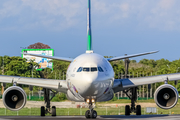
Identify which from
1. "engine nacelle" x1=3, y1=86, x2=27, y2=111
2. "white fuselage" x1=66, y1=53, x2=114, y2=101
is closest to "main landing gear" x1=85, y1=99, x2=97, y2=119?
"white fuselage" x1=66, y1=53, x2=114, y2=101

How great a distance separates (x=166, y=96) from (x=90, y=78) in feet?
19.8

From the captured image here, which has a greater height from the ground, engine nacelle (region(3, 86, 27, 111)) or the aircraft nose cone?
the aircraft nose cone

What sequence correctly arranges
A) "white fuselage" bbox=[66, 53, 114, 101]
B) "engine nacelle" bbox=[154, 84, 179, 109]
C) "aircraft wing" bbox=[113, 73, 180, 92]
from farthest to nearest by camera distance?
"aircraft wing" bbox=[113, 73, 180, 92] < "engine nacelle" bbox=[154, 84, 179, 109] < "white fuselage" bbox=[66, 53, 114, 101]

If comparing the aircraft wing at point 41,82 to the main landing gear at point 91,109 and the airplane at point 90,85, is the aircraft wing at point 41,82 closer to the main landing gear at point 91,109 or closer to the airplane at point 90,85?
the airplane at point 90,85

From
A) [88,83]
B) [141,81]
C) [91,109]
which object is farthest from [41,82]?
[141,81]

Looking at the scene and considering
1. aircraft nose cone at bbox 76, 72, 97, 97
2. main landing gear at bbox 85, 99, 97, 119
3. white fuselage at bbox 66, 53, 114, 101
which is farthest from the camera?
main landing gear at bbox 85, 99, 97, 119

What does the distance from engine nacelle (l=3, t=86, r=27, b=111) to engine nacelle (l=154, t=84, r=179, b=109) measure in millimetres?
8342

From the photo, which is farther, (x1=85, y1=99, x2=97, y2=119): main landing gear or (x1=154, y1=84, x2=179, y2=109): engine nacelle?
(x1=154, y1=84, x2=179, y2=109): engine nacelle

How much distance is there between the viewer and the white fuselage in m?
20.3

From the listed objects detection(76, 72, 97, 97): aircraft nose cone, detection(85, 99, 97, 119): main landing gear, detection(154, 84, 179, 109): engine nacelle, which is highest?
detection(76, 72, 97, 97): aircraft nose cone

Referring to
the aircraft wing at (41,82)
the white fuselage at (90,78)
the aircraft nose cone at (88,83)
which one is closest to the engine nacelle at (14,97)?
the aircraft wing at (41,82)

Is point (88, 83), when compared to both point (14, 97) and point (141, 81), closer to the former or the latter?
point (14, 97)

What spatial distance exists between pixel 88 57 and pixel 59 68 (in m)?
88.7

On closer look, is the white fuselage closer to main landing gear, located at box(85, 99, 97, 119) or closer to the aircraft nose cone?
the aircraft nose cone
